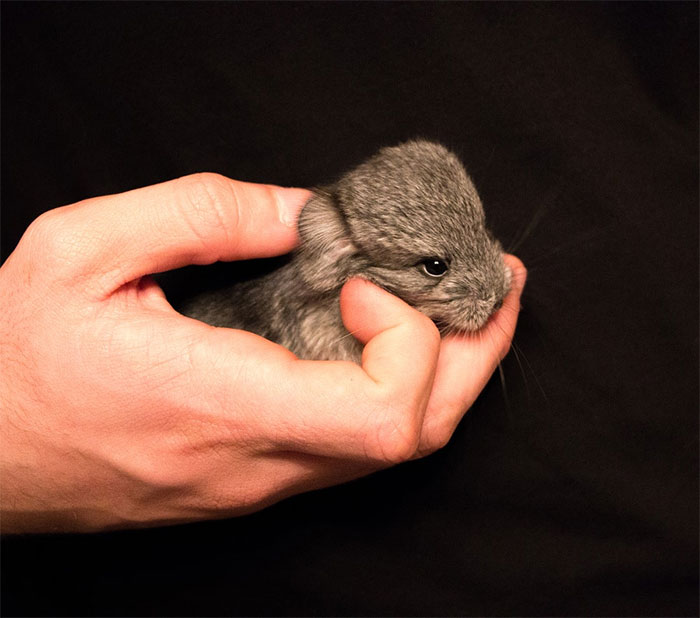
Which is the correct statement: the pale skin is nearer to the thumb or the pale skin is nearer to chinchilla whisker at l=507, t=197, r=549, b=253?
the thumb

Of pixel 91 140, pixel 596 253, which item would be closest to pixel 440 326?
pixel 596 253

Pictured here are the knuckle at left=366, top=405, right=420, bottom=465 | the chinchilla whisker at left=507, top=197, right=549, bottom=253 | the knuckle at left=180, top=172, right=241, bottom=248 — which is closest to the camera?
the knuckle at left=366, top=405, right=420, bottom=465

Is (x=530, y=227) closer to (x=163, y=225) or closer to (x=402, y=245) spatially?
(x=402, y=245)

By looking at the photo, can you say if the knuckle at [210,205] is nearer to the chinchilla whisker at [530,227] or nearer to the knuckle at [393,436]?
the knuckle at [393,436]

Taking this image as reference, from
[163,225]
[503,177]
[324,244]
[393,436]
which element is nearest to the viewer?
[393,436]

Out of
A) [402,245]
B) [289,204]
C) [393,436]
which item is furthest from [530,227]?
[393,436]

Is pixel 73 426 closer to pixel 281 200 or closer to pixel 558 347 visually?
pixel 281 200

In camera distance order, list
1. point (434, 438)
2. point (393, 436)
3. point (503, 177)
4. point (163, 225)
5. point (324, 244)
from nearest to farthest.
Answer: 1. point (393, 436)
2. point (163, 225)
3. point (434, 438)
4. point (324, 244)
5. point (503, 177)

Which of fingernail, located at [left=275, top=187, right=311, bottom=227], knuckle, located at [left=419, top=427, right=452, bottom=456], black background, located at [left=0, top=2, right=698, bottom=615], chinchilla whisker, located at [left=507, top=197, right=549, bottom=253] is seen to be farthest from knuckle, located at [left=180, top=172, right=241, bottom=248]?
chinchilla whisker, located at [left=507, top=197, right=549, bottom=253]
